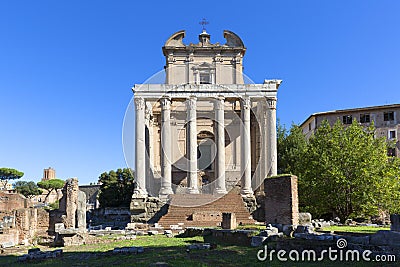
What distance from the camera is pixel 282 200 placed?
17.4 meters

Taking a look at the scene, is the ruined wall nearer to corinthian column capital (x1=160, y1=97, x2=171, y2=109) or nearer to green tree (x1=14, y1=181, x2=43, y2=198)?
corinthian column capital (x1=160, y1=97, x2=171, y2=109)

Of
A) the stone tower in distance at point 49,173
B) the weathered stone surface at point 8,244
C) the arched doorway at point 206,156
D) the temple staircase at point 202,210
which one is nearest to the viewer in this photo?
the weathered stone surface at point 8,244

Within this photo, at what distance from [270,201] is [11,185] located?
77.3m

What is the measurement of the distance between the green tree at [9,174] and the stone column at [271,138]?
68780 mm

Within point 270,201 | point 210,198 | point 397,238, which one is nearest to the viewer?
point 397,238

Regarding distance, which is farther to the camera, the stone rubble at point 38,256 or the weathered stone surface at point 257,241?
the weathered stone surface at point 257,241

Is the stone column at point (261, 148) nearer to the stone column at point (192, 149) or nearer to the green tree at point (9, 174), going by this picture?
the stone column at point (192, 149)

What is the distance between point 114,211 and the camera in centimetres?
3803

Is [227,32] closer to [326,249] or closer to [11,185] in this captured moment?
[326,249]

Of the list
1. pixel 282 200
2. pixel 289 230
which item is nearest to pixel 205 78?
pixel 282 200

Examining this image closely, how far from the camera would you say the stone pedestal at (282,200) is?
56.0 feet

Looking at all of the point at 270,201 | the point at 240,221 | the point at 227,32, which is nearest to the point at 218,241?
the point at 270,201

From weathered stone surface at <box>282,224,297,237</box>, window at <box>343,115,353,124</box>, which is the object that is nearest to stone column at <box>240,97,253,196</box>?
window at <box>343,115,353,124</box>

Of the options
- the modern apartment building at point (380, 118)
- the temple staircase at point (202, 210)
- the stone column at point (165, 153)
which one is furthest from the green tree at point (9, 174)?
the modern apartment building at point (380, 118)
